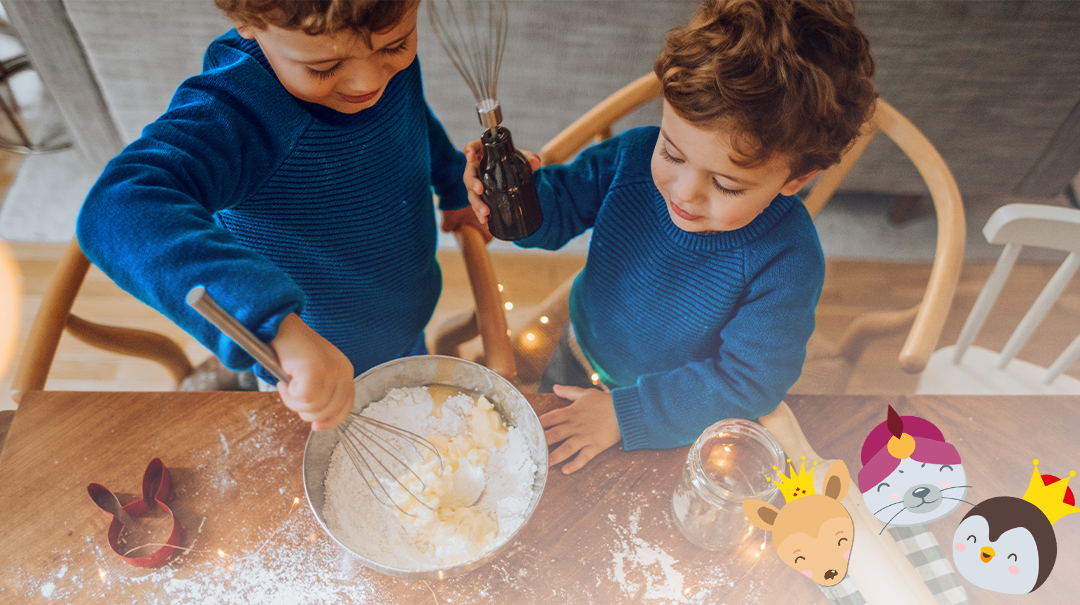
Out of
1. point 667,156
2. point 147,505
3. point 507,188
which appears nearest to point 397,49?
point 507,188

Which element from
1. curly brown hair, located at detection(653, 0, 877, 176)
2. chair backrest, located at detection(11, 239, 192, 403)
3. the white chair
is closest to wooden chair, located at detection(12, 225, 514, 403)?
chair backrest, located at detection(11, 239, 192, 403)

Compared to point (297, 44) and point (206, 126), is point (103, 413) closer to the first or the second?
point (206, 126)

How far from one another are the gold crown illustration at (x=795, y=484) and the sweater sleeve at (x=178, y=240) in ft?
1.50

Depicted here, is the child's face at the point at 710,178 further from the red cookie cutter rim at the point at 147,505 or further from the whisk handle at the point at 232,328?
the red cookie cutter rim at the point at 147,505

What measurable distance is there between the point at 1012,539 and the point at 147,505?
2.69 feet

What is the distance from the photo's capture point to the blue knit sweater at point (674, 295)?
2.29 ft

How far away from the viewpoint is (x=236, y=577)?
1.90 ft

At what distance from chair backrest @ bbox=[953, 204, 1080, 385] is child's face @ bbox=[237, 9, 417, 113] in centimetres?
73

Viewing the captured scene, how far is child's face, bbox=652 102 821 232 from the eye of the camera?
1.94 ft

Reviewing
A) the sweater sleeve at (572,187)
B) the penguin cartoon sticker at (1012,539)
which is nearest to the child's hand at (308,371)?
the sweater sleeve at (572,187)

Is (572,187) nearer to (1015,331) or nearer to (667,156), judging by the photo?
(667,156)

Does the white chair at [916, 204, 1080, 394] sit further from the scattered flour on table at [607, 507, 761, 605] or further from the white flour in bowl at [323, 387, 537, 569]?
the white flour in bowl at [323, 387, 537, 569]

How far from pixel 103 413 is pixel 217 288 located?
0.34 m

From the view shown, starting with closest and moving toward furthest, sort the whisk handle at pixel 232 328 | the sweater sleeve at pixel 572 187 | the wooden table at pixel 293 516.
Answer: the whisk handle at pixel 232 328 < the wooden table at pixel 293 516 < the sweater sleeve at pixel 572 187
